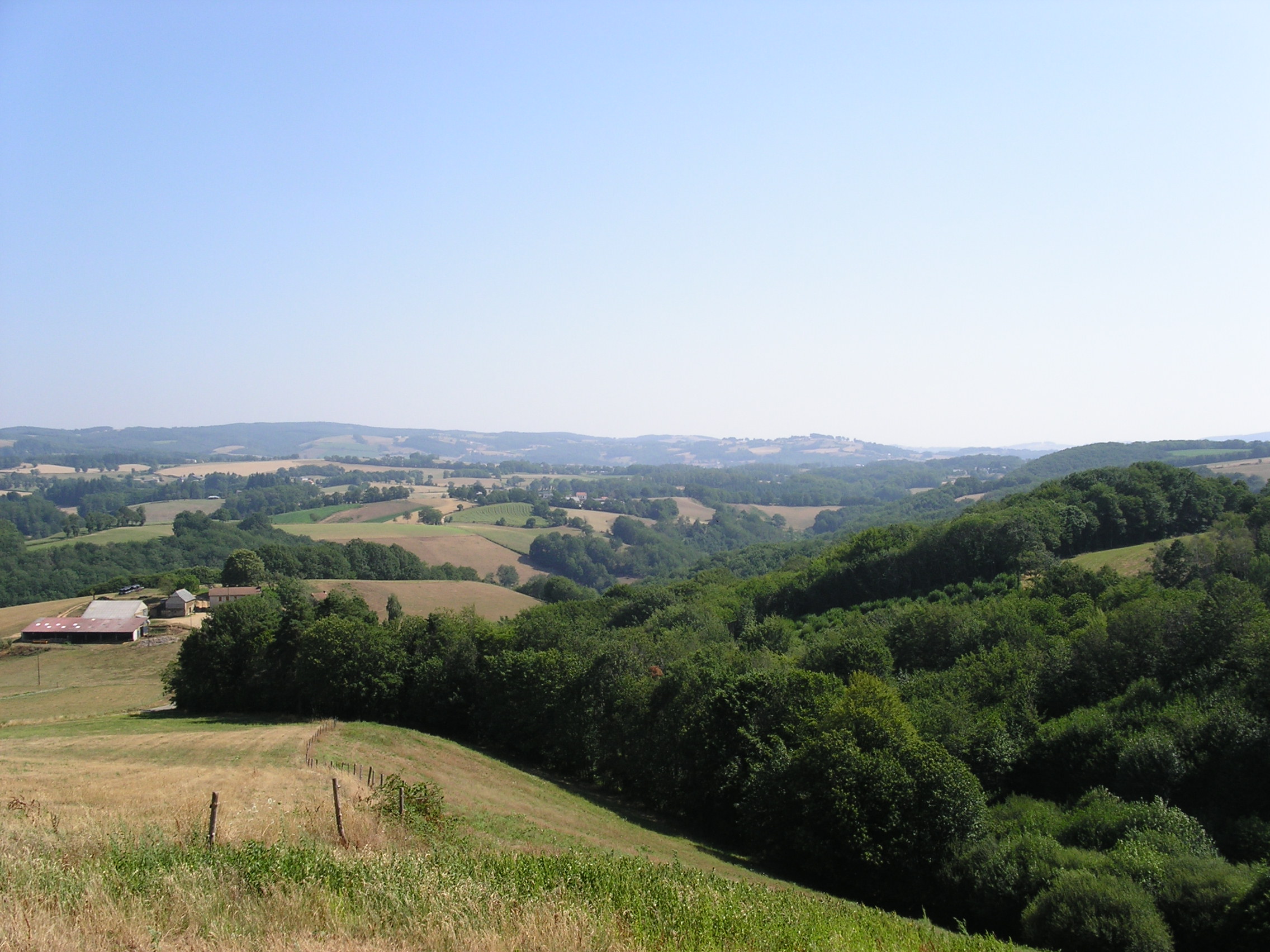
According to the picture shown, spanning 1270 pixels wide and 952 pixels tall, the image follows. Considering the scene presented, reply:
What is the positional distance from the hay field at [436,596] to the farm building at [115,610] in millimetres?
17641

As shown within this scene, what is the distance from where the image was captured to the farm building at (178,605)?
279ft

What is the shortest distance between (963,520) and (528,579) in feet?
260

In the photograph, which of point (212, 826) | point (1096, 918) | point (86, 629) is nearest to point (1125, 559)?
point (1096, 918)

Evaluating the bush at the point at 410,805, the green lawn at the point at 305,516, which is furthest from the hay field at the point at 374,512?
the bush at the point at 410,805

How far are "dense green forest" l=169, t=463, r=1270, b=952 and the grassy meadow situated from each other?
6178 millimetres

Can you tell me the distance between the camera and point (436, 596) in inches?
3780

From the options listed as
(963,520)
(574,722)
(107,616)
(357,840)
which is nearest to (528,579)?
(107,616)

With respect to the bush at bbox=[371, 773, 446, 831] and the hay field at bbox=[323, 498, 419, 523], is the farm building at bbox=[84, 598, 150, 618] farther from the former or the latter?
the hay field at bbox=[323, 498, 419, 523]

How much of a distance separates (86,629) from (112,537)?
77.2 meters

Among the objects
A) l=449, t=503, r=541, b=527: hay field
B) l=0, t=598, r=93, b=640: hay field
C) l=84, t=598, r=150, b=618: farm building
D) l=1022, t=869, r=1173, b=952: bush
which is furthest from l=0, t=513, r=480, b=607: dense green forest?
l=1022, t=869, r=1173, b=952: bush

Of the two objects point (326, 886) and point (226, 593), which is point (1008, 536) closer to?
point (326, 886)

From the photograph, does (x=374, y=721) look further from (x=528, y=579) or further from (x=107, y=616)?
(x=528, y=579)

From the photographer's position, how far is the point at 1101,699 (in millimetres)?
39000

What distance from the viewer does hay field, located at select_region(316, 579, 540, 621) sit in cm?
8856
